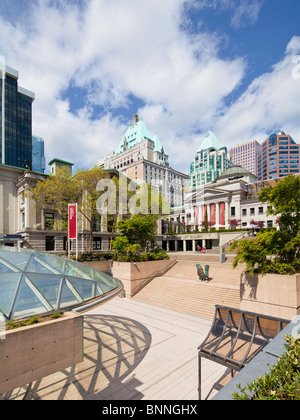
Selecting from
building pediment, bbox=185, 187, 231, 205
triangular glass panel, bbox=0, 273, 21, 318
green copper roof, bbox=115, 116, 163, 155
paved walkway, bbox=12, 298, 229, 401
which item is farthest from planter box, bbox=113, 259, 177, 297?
green copper roof, bbox=115, 116, 163, 155

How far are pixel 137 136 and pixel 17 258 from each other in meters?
128

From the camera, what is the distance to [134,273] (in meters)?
23.2

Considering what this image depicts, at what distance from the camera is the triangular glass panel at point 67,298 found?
24.8ft

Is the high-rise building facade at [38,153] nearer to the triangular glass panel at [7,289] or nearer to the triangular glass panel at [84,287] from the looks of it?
the triangular glass panel at [84,287]

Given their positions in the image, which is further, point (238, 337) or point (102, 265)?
point (102, 265)

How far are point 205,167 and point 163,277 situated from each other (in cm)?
15183

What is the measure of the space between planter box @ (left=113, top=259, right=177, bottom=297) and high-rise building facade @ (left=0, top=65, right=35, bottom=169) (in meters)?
72.9

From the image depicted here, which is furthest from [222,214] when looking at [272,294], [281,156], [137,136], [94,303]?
[281,156]

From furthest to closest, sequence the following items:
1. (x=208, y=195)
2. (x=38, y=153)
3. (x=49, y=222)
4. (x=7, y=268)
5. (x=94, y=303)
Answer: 1. (x=38, y=153)
2. (x=208, y=195)
3. (x=49, y=222)
4. (x=94, y=303)
5. (x=7, y=268)

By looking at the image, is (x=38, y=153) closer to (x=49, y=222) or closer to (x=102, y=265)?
(x=49, y=222)

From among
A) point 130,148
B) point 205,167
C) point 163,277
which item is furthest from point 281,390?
point 205,167

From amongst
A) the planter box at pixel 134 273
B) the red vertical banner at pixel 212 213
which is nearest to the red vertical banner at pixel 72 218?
the planter box at pixel 134 273

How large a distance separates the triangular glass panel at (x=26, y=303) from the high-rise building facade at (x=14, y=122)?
8500 centimetres

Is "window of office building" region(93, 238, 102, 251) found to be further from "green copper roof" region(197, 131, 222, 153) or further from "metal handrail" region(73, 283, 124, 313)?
"green copper roof" region(197, 131, 222, 153)
